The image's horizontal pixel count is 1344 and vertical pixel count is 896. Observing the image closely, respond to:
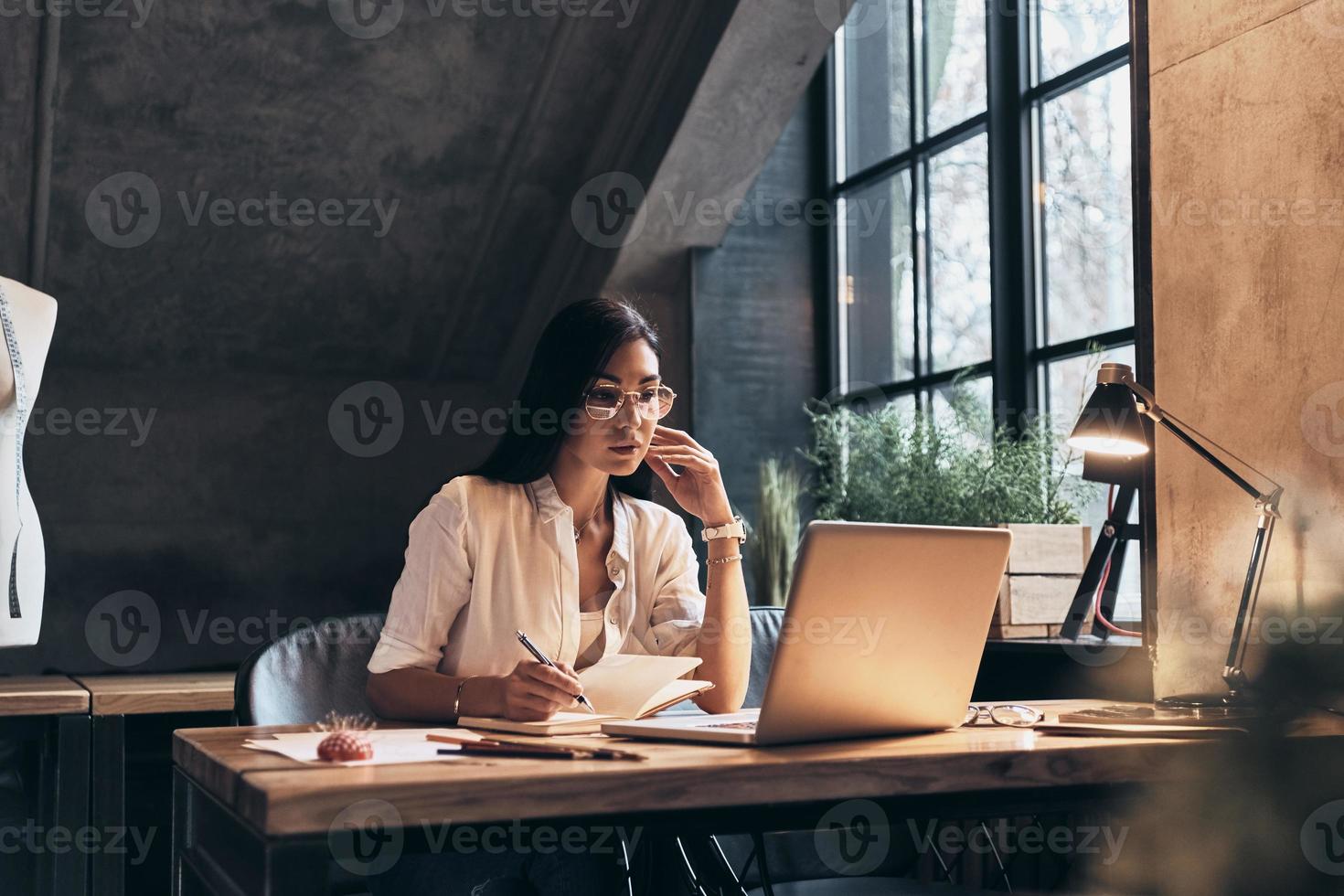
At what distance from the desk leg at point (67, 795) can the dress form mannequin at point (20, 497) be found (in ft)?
1.58

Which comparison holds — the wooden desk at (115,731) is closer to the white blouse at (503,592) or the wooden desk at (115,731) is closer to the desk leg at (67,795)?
the desk leg at (67,795)

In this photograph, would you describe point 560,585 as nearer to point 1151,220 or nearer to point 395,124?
point 1151,220

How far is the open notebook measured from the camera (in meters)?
1.72

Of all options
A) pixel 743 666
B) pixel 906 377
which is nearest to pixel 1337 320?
pixel 743 666

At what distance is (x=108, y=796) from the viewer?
10.4ft

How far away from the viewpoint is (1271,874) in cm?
165

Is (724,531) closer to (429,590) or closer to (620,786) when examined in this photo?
(429,590)

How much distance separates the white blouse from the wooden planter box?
93 cm

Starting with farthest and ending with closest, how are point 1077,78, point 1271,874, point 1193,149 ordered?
point 1077,78, point 1193,149, point 1271,874

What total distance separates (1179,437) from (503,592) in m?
1.15

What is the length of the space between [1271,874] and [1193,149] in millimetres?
1222

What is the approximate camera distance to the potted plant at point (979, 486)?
310 centimetres
